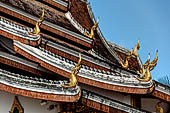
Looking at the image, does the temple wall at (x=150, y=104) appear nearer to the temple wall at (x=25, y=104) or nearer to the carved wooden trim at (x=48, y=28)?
the carved wooden trim at (x=48, y=28)

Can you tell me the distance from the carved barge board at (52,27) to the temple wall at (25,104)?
333 centimetres

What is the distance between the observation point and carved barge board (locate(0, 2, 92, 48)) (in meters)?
11.1

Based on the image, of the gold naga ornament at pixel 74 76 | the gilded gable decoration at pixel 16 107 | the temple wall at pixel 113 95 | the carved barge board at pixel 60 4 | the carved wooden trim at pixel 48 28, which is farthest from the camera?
the carved barge board at pixel 60 4

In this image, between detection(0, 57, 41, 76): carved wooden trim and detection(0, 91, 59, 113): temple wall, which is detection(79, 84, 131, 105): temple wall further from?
detection(0, 57, 41, 76): carved wooden trim

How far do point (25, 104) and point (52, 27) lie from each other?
3.55 m

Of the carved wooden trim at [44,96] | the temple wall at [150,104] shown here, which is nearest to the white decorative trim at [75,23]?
the temple wall at [150,104]

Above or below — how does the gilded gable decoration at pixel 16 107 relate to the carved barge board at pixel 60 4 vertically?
below

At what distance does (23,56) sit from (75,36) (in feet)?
10.2

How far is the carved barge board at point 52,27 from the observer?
435 inches

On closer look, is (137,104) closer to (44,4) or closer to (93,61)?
(93,61)

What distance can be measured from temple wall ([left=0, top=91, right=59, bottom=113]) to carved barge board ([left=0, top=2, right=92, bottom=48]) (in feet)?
10.9

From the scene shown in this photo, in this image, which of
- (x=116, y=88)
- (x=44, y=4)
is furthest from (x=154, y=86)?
(x=44, y=4)

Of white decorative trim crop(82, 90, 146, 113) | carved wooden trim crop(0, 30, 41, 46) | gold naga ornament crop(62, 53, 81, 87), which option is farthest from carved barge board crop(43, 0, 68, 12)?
white decorative trim crop(82, 90, 146, 113)

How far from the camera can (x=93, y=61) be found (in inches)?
398
